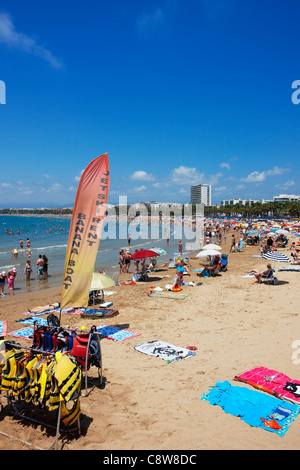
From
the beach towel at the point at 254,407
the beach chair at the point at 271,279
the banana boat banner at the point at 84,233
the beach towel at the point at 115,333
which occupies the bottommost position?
the beach towel at the point at 115,333

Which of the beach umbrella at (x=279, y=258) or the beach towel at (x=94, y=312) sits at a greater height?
the beach umbrella at (x=279, y=258)

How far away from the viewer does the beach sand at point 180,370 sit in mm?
4277

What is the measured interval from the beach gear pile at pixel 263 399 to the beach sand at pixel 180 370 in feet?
0.44

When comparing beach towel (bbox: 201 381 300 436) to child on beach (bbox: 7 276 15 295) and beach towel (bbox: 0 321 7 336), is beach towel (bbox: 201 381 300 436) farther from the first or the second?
child on beach (bbox: 7 276 15 295)

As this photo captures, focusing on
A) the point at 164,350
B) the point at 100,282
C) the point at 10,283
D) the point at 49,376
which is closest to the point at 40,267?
the point at 10,283

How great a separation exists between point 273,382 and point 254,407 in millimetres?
873

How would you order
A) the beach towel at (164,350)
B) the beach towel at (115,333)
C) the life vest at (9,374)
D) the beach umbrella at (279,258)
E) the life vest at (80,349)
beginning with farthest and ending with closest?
the beach umbrella at (279,258), the beach towel at (115,333), the beach towel at (164,350), the life vest at (80,349), the life vest at (9,374)

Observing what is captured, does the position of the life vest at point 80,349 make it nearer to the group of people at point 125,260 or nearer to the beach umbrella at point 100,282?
the beach umbrella at point 100,282

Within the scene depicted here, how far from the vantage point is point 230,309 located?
10398mm

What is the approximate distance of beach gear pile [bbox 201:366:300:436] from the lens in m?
4.57

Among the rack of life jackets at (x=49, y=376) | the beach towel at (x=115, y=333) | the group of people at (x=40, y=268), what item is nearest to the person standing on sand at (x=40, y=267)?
the group of people at (x=40, y=268)

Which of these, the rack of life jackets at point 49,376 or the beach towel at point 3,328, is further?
the beach towel at point 3,328
